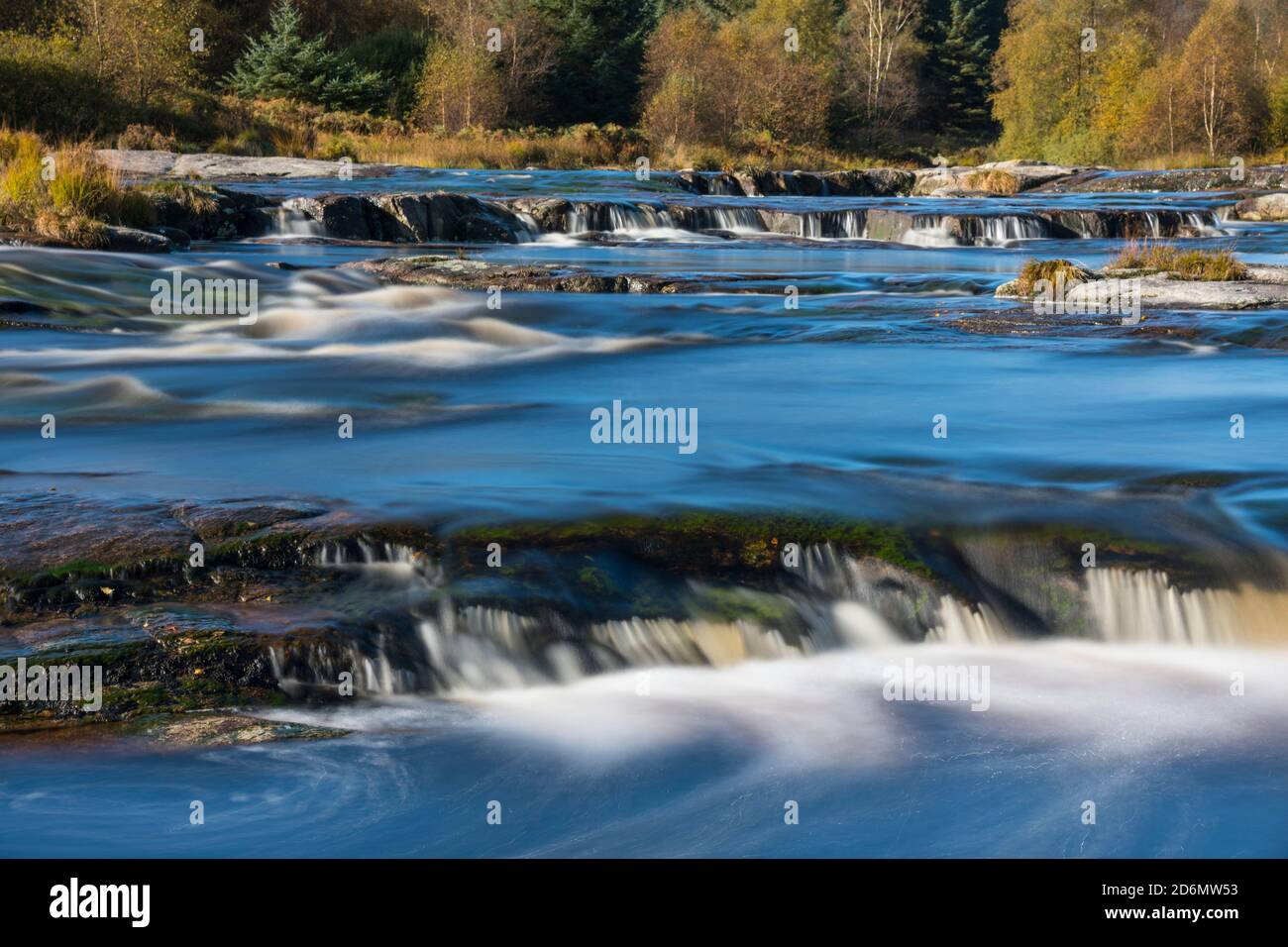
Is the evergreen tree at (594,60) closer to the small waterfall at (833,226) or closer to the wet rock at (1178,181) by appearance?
the wet rock at (1178,181)

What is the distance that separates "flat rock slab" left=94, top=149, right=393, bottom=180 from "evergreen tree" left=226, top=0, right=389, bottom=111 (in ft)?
60.4

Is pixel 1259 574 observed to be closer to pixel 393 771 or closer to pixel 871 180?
pixel 393 771

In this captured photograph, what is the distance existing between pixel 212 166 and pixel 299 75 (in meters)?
21.5

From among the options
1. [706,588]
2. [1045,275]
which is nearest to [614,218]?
[1045,275]

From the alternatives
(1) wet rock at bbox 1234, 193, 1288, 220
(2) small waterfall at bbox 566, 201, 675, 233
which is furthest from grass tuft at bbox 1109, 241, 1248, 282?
(1) wet rock at bbox 1234, 193, 1288, 220

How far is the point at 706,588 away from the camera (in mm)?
6023

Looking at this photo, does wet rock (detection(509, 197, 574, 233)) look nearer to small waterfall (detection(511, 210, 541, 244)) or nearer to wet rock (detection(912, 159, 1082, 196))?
small waterfall (detection(511, 210, 541, 244))

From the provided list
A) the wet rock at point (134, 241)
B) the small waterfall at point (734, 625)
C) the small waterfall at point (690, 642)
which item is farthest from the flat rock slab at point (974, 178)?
the small waterfall at point (690, 642)

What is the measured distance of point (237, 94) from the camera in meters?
49.9

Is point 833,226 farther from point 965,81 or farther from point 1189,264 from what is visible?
point 965,81

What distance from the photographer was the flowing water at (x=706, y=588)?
4.58 metres

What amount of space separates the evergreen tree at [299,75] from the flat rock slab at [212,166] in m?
18.4
